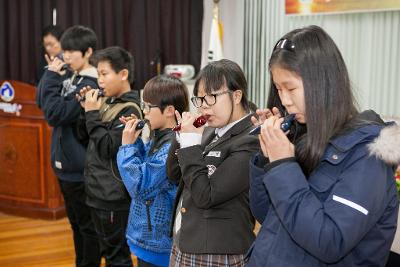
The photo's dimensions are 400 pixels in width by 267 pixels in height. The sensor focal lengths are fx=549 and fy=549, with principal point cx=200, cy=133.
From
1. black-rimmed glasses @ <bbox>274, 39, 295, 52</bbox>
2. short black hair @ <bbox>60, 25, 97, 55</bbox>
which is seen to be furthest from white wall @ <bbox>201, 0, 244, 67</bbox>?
black-rimmed glasses @ <bbox>274, 39, 295, 52</bbox>

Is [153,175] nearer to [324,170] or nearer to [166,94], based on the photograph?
[166,94]

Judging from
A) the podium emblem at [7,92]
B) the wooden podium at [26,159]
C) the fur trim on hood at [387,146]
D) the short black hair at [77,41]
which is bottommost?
the wooden podium at [26,159]

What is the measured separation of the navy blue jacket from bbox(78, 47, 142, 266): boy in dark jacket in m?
0.25

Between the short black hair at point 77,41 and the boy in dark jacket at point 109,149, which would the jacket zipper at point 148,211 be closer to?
the boy in dark jacket at point 109,149

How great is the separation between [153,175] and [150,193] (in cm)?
8

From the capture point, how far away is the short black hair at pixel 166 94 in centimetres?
221

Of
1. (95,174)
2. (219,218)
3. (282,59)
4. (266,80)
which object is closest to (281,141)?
(282,59)

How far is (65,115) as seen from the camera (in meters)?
2.91

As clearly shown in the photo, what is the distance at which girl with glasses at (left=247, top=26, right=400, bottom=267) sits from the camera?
1173 millimetres

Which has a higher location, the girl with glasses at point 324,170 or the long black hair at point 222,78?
the long black hair at point 222,78

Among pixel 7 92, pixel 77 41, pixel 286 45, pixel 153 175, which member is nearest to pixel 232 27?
pixel 7 92

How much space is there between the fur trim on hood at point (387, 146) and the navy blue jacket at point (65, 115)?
6.64ft

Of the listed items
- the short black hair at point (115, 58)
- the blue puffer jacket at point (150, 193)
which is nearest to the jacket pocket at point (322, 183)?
the blue puffer jacket at point (150, 193)

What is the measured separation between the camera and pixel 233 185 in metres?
1.69
